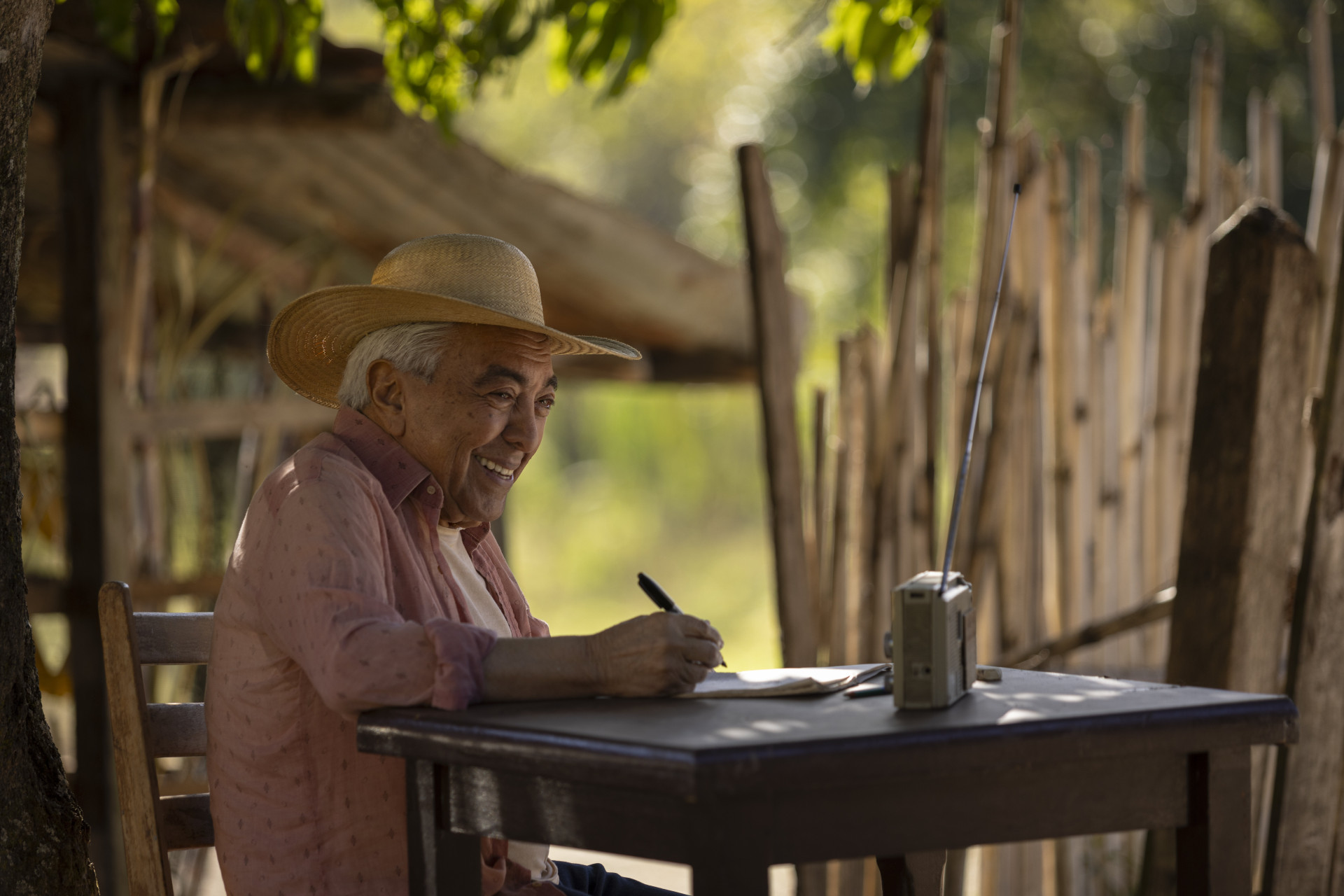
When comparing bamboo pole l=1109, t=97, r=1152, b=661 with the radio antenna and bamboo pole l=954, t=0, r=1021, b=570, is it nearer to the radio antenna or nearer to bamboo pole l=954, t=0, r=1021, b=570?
bamboo pole l=954, t=0, r=1021, b=570

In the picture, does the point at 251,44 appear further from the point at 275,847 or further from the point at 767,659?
the point at 767,659

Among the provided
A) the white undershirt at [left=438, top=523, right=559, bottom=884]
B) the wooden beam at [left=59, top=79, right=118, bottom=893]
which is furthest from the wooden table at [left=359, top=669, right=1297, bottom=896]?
the wooden beam at [left=59, top=79, right=118, bottom=893]

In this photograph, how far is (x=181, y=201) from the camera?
492 centimetres

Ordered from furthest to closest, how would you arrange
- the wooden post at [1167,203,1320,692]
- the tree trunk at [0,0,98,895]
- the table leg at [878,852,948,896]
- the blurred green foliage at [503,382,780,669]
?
1. the blurred green foliage at [503,382,780,669]
2. the wooden post at [1167,203,1320,692]
3. the table leg at [878,852,948,896]
4. the tree trunk at [0,0,98,895]

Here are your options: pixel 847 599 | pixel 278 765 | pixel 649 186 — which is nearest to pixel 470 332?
pixel 278 765

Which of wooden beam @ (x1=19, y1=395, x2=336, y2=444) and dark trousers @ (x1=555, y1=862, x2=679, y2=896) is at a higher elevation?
wooden beam @ (x1=19, y1=395, x2=336, y2=444)

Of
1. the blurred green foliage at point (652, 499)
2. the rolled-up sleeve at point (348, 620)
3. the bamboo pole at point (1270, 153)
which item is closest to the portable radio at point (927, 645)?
the rolled-up sleeve at point (348, 620)

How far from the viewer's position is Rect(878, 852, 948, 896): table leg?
2.24 metres

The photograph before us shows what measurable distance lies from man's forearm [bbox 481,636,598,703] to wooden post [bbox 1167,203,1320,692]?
159 cm

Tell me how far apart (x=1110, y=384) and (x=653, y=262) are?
194 centimetres

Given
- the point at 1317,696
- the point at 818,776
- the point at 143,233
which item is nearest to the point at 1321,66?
the point at 1317,696

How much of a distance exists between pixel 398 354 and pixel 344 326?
0.52ft

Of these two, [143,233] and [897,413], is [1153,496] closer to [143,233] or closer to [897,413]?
[897,413]

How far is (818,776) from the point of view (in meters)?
1.45
